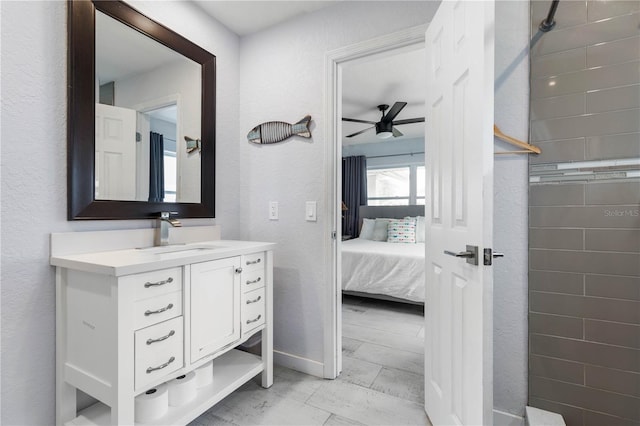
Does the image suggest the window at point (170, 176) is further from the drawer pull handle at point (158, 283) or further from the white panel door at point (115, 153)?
the drawer pull handle at point (158, 283)

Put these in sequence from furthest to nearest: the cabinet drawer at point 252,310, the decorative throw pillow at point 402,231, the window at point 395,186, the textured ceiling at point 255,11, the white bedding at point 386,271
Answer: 1. the window at point 395,186
2. the decorative throw pillow at point 402,231
3. the white bedding at point 386,271
4. the textured ceiling at point 255,11
5. the cabinet drawer at point 252,310

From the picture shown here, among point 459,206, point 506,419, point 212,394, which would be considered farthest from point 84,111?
point 506,419

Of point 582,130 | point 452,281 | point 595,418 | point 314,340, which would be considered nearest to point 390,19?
point 582,130

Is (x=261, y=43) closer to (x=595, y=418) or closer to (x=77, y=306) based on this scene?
(x=77, y=306)

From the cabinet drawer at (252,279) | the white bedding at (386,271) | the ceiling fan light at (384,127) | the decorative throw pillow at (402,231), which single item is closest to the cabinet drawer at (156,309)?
the cabinet drawer at (252,279)

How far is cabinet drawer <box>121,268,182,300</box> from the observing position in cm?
116

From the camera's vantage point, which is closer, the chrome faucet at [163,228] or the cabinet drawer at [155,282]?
the cabinet drawer at [155,282]

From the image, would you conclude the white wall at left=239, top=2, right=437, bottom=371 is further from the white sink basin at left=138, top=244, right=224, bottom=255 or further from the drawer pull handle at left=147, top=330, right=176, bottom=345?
the drawer pull handle at left=147, top=330, right=176, bottom=345

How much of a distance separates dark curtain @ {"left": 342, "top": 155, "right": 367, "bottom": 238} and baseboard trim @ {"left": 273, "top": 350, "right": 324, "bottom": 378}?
387 cm

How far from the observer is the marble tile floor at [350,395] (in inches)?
62.1

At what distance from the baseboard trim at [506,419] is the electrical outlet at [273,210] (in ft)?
5.60

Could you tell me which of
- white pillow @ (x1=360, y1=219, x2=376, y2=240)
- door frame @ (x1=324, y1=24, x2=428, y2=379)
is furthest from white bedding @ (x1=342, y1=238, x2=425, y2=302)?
door frame @ (x1=324, y1=24, x2=428, y2=379)

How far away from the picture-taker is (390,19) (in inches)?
70.0

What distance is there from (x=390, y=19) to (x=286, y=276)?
179cm
